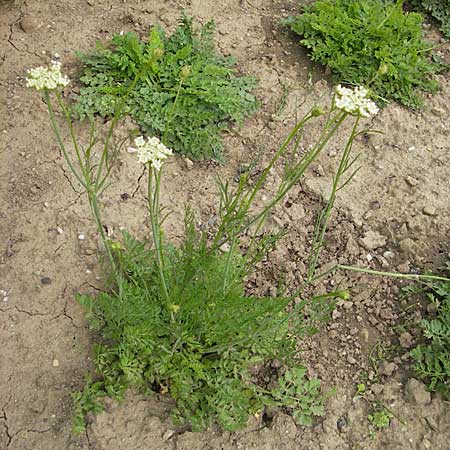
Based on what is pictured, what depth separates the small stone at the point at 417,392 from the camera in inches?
96.6

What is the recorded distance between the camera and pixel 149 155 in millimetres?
1535

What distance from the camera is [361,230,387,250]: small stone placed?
9.49 feet

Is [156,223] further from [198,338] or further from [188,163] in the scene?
[188,163]

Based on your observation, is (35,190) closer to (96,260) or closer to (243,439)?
(96,260)

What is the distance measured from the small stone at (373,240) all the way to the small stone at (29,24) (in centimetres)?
220

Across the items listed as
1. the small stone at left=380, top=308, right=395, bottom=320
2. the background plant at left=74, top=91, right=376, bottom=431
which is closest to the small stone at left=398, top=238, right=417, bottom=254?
the small stone at left=380, top=308, right=395, bottom=320

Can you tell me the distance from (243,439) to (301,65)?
7.27 ft

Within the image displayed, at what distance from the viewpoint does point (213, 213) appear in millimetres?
2895

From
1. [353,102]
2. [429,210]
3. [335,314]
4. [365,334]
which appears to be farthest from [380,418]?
[353,102]

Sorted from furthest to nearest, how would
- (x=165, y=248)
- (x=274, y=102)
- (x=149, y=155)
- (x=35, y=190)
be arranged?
(x=274, y=102) < (x=35, y=190) < (x=165, y=248) < (x=149, y=155)

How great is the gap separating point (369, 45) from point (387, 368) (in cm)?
186

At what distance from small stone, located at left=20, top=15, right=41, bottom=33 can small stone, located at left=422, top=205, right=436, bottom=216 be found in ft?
7.84

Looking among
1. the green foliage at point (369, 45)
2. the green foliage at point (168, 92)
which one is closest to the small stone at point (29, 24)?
the green foliage at point (168, 92)

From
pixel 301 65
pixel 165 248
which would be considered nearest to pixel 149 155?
pixel 165 248
